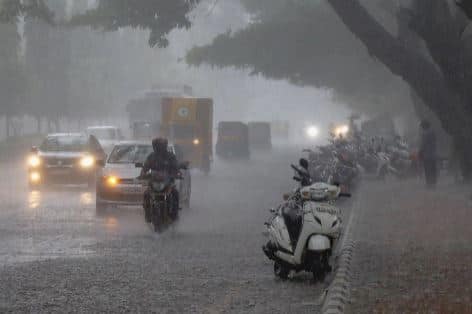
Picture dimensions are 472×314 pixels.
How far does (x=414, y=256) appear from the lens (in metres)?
14.6

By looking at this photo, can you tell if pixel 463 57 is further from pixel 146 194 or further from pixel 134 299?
pixel 134 299

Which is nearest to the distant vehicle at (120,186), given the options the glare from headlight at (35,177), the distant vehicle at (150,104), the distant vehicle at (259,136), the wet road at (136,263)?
the wet road at (136,263)

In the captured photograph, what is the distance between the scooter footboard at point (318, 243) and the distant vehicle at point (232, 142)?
47.1 metres

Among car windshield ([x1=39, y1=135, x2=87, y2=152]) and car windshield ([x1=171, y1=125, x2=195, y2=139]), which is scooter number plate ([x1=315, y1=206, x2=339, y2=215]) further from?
car windshield ([x1=171, y1=125, x2=195, y2=139])

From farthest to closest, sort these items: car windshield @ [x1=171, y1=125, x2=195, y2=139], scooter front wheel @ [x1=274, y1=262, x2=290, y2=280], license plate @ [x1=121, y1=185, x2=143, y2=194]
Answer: car windshield @ [x1=171, y1=125, x2=195, y2=139], license plate @ [x1=121, y1=185, x2=143, y2=194], scooter front wheel @ [x1=274, y1=262, x2=290, y2=280]

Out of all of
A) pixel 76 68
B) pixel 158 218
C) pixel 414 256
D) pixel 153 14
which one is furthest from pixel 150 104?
pixel 414 256

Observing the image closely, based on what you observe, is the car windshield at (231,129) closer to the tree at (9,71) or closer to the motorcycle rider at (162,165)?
the tree at (9,71)

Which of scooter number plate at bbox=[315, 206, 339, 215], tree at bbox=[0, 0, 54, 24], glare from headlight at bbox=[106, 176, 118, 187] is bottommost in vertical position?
glare from headlight at bbox=[106, 176, 118, 187]

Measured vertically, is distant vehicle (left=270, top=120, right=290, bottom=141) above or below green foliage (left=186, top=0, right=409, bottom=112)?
below

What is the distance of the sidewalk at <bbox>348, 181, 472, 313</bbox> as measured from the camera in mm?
10602

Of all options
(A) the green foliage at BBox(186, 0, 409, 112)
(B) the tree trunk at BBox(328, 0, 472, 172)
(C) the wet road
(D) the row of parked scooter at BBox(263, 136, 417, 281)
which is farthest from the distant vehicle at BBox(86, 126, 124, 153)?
(D) the row of parked scooter at BBox(263, 136, 417, 281)

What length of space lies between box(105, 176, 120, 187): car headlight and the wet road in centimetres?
70

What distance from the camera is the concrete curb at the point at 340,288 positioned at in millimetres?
10070

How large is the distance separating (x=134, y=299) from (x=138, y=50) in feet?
342
